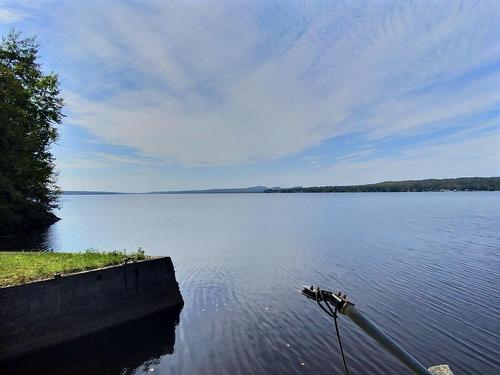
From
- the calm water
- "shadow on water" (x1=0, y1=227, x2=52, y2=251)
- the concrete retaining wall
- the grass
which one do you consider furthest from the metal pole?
"shadow on water" (x1=0, y1=227, x2=52, y2=251)

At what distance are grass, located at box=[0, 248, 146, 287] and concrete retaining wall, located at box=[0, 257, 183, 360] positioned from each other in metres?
0.59

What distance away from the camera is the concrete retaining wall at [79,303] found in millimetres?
12578

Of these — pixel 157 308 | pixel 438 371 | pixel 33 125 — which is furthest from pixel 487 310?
pixel 33 125

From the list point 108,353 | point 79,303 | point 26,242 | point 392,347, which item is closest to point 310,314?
point 108,353

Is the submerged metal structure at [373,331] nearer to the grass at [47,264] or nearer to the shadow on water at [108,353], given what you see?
the shadow on water at [108,353]

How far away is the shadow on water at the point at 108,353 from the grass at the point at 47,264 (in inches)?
115

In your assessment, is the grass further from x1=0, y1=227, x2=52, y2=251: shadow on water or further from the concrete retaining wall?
x1=0, y1=227, x2=52, y2=251: shadow on water

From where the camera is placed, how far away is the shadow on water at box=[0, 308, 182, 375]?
40.2 feet

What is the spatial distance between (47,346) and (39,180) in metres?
32.7

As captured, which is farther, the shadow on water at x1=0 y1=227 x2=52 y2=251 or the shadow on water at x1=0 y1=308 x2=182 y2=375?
the shadow on water at x1=0 y1=227 x2=52 y2=251

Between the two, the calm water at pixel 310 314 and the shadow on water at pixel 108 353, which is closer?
the shadow on water at pixel 108 353

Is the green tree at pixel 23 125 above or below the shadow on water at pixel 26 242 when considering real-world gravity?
above

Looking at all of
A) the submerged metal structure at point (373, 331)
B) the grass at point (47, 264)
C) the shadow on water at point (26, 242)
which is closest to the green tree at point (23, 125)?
the shadow on water at point (26, 242)

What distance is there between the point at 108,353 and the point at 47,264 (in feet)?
17.2
